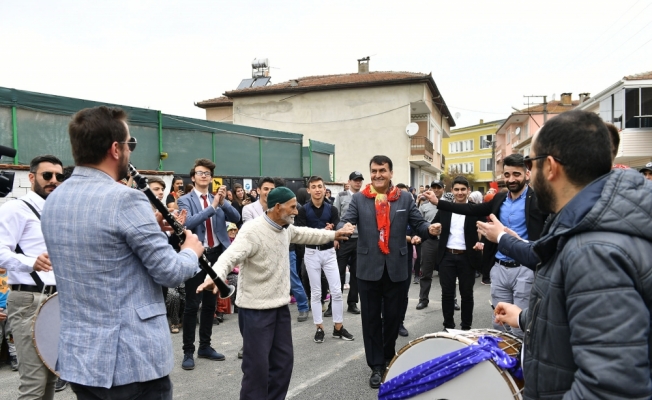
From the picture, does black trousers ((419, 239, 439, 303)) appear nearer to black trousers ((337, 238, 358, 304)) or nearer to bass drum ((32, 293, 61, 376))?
black trousers ((337, 238, 358, 304))

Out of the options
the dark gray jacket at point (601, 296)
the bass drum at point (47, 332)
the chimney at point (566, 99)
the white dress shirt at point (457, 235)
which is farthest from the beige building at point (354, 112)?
the chimney at point (566, 99)

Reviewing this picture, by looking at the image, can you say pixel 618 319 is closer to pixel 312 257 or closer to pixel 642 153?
pixel 312 257

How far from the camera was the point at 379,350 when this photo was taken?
4.95m

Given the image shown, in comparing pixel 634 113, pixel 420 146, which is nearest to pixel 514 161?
pixel 420 146

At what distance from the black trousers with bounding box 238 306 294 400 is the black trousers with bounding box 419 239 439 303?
504 centimetres

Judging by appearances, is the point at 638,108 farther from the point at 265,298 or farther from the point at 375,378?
the point at 265,298

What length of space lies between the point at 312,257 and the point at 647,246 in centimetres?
562

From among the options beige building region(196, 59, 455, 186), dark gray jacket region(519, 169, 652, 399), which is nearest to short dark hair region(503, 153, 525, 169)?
dark gray jacket region(519, 169, 652, 399)

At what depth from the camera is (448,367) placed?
2.65 m

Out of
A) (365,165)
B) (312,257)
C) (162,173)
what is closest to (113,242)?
(312,257)

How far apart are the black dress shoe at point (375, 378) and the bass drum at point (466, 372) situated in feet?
5.82

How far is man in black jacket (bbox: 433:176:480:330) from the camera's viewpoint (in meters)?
6.45

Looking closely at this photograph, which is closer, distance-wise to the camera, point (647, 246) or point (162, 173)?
point (647, 246)

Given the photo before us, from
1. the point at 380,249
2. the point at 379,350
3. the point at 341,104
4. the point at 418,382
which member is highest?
the point at 341,104
